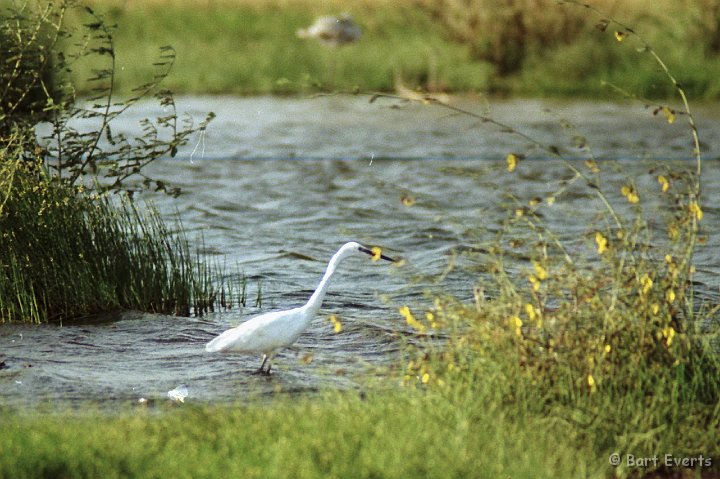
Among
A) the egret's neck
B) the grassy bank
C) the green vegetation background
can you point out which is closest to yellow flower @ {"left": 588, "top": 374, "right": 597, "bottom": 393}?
the green vegetation background

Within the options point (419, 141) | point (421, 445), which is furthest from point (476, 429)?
point (419, 141)

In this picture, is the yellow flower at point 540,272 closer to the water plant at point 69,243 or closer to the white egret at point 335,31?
the water plant at point 69,243

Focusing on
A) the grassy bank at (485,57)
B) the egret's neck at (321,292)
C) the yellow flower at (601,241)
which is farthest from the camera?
the grassy bank at (485,57)

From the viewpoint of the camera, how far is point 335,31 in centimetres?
2355

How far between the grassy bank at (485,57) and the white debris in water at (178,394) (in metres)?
17.0

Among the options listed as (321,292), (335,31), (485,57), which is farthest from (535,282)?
(485,57)

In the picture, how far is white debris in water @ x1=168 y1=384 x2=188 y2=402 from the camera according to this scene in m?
6.34

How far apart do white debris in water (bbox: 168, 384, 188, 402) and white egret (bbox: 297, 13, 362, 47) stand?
56.4 feet

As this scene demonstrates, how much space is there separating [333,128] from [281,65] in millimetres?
3924

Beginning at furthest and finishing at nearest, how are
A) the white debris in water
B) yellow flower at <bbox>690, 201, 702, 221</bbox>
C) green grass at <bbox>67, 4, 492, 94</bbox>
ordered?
1. green grass at <bbox>67, 4, 492, 94</bbox>
2. the white debris in water
3. yellow flower at <bbox>690, 201, 702, 221</bbox>

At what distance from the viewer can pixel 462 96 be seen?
78.8 feet

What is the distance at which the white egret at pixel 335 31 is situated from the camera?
23500 mm
